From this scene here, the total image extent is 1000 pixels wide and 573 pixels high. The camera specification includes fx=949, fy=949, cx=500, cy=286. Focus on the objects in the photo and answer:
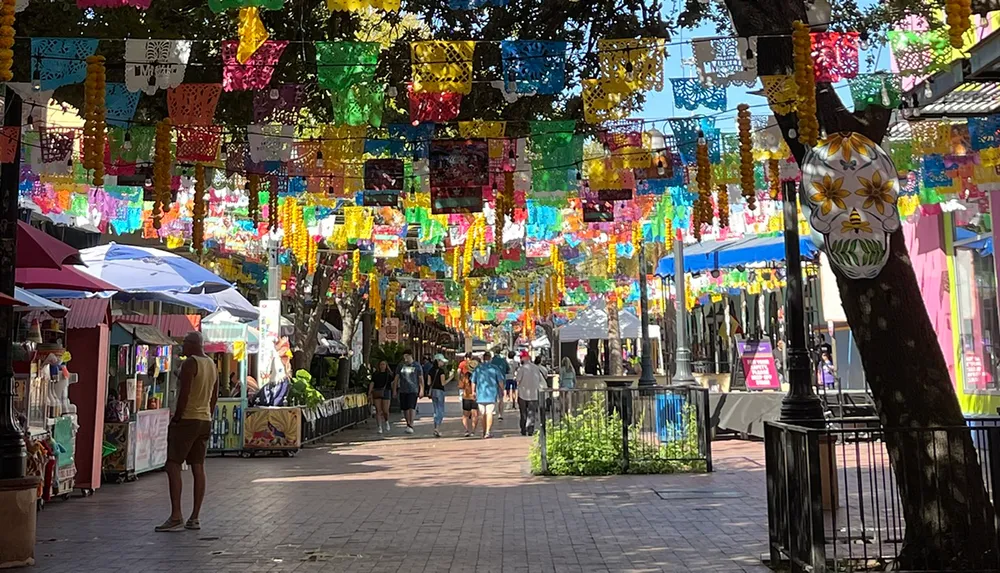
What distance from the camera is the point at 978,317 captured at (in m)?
17.1

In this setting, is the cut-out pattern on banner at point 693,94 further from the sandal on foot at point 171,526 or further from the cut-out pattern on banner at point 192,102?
the sandal on foot at point 171,526

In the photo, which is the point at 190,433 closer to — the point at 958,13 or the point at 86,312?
the point at 86,312

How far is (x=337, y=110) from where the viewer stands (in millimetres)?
9633

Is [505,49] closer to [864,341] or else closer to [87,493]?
[864,341]

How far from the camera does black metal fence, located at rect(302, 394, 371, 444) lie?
2072 cm

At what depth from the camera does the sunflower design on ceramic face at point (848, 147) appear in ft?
23.8

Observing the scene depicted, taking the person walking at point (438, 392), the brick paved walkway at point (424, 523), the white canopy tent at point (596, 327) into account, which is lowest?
the brick paved walkway at point (424, 523)

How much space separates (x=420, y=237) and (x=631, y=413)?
7.87 meters

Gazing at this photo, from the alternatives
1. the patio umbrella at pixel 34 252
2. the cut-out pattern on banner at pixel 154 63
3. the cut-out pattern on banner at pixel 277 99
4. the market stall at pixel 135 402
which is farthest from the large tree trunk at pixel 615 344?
the cut-out pattern on banner at pixel 154 63

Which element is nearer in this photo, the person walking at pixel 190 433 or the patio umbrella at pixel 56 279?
the person walking at pixel 190 433

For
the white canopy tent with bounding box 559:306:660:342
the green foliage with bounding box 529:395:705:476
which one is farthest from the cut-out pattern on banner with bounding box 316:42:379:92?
the white canopy tent with bounding box 559:306:660:342

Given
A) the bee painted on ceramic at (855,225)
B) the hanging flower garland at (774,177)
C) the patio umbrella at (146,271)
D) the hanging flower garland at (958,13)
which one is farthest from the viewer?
the patio umbrella at (146,271)

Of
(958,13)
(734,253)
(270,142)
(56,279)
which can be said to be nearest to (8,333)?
(56,279)

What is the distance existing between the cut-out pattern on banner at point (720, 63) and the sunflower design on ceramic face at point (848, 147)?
1.98 m
